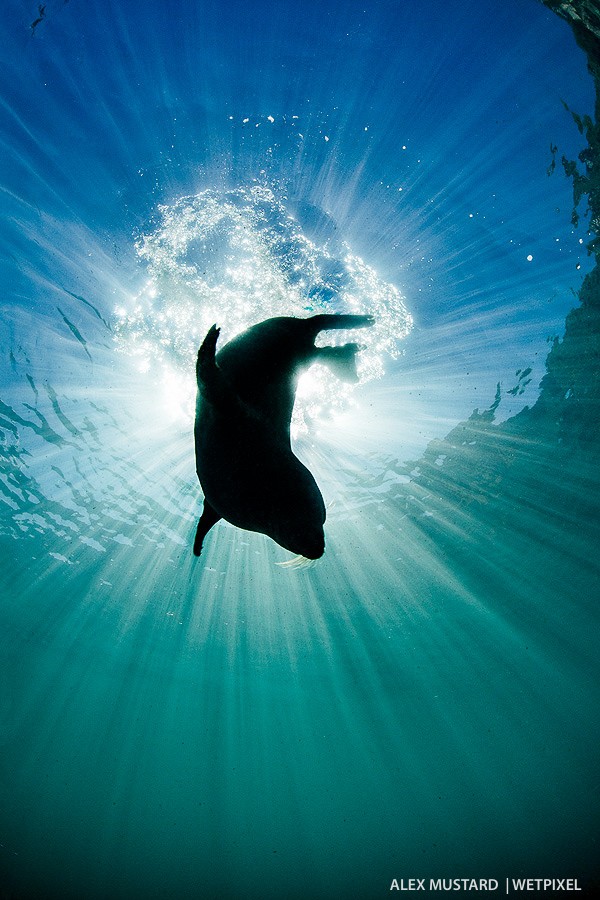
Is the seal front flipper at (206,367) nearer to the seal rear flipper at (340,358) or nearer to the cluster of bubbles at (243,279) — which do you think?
the seal rear flipper at (340,358)

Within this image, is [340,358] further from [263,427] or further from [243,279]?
[243,279]

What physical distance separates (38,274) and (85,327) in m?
1.40

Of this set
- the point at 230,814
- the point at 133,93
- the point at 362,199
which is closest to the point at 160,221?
the point at 133,93

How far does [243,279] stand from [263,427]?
702 cm

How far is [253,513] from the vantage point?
1.31 m

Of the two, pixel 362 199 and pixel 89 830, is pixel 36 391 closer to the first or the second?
pixel 362 199

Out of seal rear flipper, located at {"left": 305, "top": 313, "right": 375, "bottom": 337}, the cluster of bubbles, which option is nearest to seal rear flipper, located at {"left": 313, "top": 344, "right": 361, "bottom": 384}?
seal rear flipper, located at {"left": 305, "top": 313, "right": 375, "bottom": 337}

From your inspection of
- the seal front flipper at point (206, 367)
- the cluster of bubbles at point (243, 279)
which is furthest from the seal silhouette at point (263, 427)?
the cluster of bubbles at point (243, 279)

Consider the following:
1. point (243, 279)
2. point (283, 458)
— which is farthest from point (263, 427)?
point (243, 279)

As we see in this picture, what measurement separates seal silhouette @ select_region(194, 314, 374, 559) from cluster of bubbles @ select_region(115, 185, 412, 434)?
4870mm

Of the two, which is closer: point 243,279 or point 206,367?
point 206,367

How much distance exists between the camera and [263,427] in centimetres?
131

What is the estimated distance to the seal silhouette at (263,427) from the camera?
1183mm

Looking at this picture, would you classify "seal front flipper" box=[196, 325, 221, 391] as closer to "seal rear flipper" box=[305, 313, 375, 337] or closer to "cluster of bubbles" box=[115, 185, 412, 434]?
"seal rear flipper" box=[305, 313, 375, 337]
